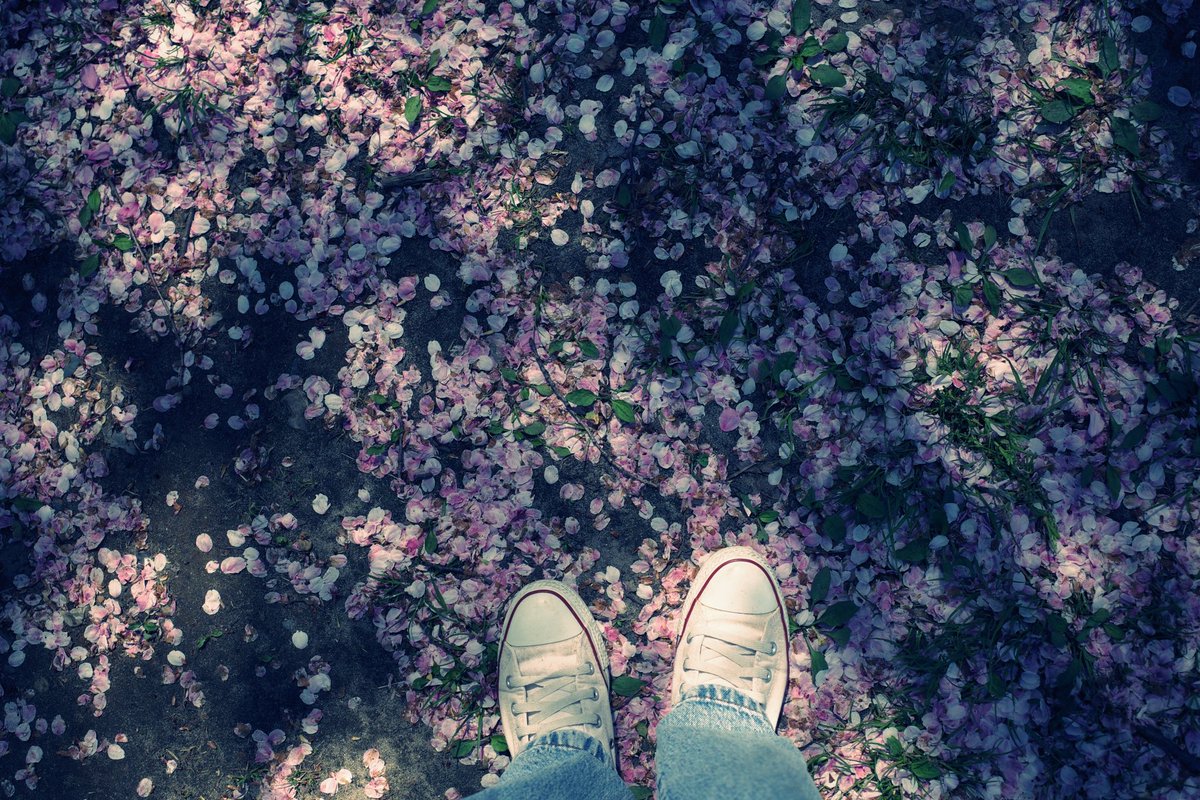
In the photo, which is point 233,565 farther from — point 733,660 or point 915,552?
point 915,552

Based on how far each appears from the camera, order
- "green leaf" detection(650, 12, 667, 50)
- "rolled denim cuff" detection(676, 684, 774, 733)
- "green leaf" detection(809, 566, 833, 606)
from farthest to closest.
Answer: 1. "green leaf" detection(650, 12, 667, 50)
2. "green leaf" detection(809, 566, 833, 606)
3. "rolled denim cuff" detection(676, 684, 774, 733)

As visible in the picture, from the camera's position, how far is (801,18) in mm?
2463

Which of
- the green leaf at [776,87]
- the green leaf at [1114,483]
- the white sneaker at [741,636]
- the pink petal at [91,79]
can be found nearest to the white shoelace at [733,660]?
the white sneaker at [741,636]

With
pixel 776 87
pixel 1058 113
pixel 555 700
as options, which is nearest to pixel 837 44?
pixel 776 87

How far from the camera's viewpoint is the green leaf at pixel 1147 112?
2.39m

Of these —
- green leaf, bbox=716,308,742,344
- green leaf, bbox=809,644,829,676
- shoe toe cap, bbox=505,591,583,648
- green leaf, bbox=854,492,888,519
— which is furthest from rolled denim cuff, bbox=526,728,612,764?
green leaf, bbox=716,308,742,344

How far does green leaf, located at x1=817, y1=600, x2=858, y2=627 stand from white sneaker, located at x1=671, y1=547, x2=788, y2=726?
151 mm

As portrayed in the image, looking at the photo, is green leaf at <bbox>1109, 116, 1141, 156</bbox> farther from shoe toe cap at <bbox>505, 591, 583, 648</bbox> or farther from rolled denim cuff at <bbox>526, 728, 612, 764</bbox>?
rolled denim cuff at <bbox>526, 728, 612, 764</bbox>

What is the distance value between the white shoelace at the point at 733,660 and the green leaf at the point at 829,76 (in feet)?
6.71

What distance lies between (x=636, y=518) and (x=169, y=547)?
5.89ft

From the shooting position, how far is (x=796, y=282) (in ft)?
8.00

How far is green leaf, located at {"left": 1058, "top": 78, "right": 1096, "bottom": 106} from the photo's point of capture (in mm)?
2389

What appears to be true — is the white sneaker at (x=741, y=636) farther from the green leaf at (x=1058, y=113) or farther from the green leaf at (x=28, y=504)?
the green leaf at (x=28, y=504)

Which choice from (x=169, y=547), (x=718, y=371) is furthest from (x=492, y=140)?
(x=169, y=547)
